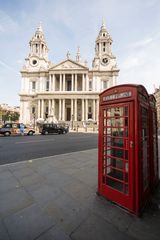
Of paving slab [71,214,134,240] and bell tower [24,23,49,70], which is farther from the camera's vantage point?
bell tower [24,23,49,70]

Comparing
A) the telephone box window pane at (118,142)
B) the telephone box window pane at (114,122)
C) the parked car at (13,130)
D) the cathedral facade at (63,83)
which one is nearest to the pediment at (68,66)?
the cathedral facade at (63,83)

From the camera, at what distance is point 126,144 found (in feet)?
8.13

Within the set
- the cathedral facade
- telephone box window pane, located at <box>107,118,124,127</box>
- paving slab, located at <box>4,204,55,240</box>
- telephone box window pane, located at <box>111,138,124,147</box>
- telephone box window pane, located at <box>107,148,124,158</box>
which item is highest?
the cathedral facade

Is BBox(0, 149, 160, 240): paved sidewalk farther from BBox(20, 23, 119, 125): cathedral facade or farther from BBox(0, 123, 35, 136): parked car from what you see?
BBox(20, 23, 119, 125): cathedral facade

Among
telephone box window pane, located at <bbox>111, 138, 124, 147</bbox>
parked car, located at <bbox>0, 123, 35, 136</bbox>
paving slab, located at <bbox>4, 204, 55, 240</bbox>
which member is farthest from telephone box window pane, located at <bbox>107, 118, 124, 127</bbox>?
parked car, located at <bbox>0, 123, 35, 136</bbox>

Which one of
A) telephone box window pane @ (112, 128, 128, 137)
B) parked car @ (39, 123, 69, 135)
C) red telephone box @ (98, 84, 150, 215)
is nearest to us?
red telephone box @ (98, 84, 150, 215)

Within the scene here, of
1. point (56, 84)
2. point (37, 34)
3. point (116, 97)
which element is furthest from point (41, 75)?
point (116, 97)

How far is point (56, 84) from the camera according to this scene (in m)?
48.8

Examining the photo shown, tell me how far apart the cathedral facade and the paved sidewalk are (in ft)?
128

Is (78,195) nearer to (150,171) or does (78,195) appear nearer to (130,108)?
(150,171)

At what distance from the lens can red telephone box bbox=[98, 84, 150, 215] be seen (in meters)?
2.32

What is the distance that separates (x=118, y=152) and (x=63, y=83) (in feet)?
150

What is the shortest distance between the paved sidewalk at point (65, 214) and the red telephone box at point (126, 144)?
10.0 inches

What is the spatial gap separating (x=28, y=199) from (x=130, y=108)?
114 inches
